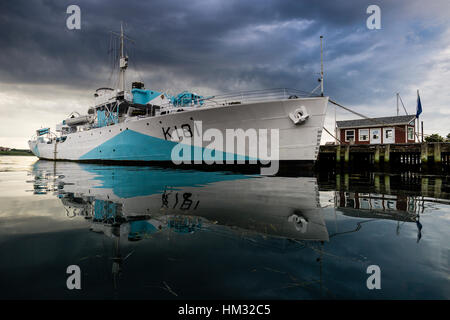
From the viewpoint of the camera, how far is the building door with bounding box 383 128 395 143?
26.2 metres

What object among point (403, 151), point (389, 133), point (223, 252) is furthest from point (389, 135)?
point (223, 252)

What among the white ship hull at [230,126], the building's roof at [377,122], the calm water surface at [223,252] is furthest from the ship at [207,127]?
the building's roof at [377,122]

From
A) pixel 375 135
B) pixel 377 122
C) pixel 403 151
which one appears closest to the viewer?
pixel 403 151

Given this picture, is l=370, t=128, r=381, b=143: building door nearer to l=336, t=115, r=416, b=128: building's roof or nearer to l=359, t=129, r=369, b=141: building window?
l=359, t=129, r=369, b=141: building window

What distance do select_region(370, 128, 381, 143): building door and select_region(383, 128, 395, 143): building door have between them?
0.51m

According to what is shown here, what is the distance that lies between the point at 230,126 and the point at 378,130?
21726 mm

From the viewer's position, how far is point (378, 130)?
2695cm

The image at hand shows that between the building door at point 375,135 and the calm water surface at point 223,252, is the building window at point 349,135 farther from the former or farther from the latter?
the calm water surface at point 223,252

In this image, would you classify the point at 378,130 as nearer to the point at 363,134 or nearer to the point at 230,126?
the point at 363,134

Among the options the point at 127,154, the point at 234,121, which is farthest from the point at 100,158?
the point at 234,121

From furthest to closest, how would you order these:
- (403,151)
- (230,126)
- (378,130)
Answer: (378,130) < (403,151) < (230,126)

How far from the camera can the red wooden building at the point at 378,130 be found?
85.0 ft

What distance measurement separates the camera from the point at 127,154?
1875cm
